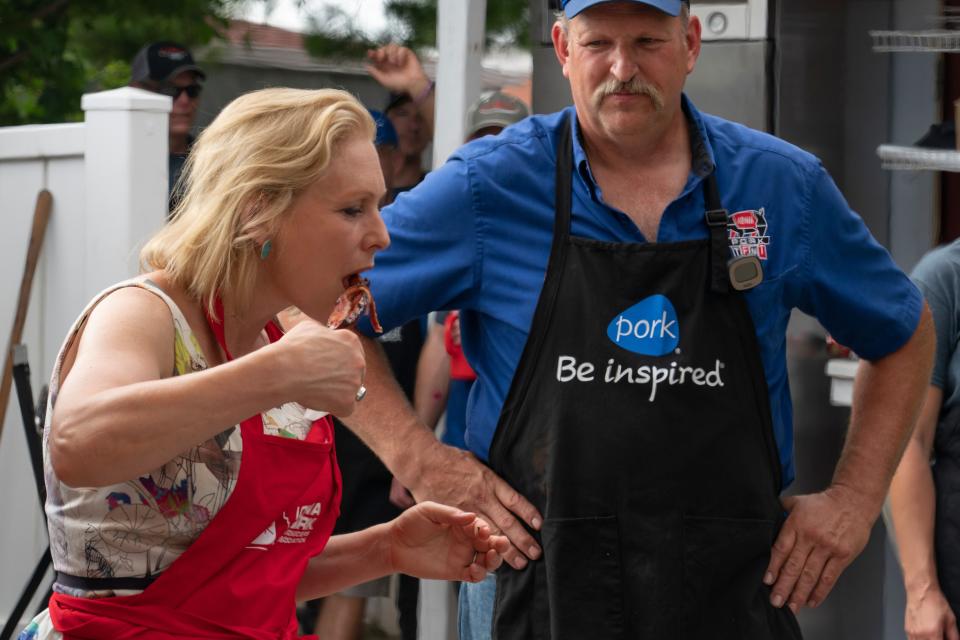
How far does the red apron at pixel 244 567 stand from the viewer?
1.96 metres

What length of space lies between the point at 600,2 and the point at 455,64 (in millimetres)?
1948

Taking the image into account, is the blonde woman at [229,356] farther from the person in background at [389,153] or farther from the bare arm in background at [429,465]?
the person in background at [389,153]

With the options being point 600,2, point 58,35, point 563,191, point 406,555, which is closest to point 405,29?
point 58,35

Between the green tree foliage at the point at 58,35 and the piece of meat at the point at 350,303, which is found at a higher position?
the green tree foliage at the point at 58,35

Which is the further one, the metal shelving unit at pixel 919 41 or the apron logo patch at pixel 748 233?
the metal shelving unit at pixel 919 41

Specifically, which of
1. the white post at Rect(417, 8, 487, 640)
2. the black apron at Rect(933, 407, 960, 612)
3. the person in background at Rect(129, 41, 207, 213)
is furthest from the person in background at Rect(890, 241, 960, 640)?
the person in background at Rect(129, 41, 207, 213)

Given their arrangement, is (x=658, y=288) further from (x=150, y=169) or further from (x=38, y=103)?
(x=38, y=103)

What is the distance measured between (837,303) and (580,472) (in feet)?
2.11

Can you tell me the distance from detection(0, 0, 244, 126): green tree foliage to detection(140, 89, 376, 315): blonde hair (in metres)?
6.70

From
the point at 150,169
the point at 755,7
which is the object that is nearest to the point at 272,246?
the point at 150,169

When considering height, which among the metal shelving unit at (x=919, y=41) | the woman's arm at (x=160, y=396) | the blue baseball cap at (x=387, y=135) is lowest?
the woman's arm at (x=160, y=396)

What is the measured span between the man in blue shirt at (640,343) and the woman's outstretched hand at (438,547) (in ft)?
1.09

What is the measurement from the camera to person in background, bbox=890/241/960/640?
3514 millimetres

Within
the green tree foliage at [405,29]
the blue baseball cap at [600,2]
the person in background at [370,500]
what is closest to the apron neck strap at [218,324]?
the blue baseball cap at [600,2]
